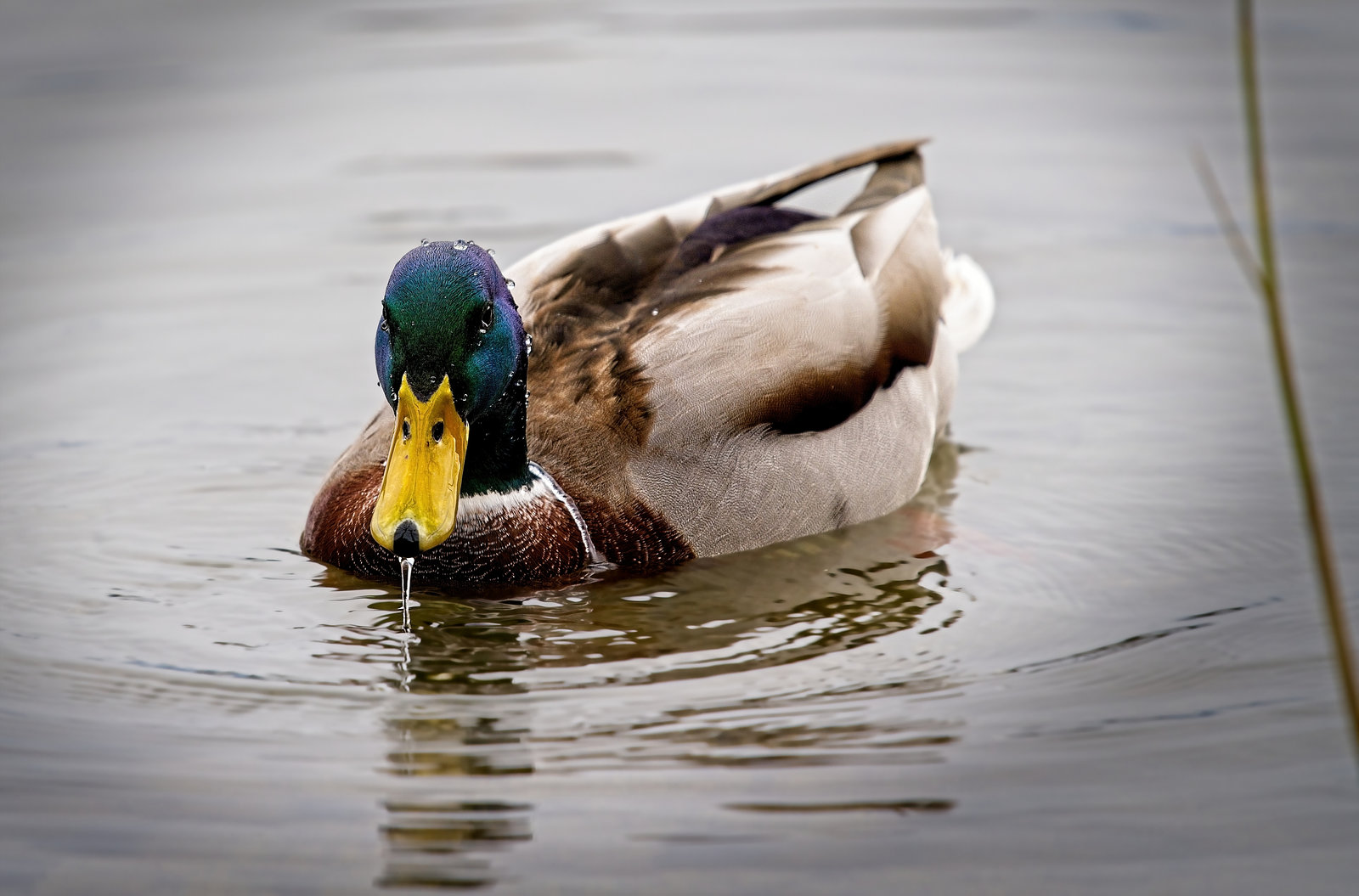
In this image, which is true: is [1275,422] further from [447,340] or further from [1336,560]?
[447,340]

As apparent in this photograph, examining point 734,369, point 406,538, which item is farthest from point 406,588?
point 734,369

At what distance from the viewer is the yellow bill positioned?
5145 millimetres

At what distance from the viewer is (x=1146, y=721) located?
4789mm

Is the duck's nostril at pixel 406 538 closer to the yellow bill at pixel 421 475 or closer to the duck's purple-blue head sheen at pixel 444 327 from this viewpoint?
the yellow bill at pixel 421 475

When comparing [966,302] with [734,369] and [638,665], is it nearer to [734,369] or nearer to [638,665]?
[734,369]

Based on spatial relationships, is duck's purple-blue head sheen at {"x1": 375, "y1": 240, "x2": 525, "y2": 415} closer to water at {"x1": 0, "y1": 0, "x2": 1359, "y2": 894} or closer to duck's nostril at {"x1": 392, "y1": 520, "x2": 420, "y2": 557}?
duck's nostril at {"x1": 392, "y1": 520, "x2": 420, "y2": 557}

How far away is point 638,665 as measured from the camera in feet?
17.0

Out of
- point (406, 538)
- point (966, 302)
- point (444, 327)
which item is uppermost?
point (444, 327)

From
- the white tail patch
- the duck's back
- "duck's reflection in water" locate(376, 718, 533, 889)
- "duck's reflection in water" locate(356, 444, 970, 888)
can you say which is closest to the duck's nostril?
"duck's reflection in water" locate(356, 444, 970, 888)

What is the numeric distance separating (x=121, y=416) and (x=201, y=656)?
8.60ft

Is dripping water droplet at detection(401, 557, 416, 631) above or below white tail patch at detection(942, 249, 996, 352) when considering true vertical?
below

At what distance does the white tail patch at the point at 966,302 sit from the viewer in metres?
7.89

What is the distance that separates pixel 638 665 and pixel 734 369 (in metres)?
1.22

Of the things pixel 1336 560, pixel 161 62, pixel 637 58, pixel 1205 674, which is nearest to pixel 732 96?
pixel 637 58
